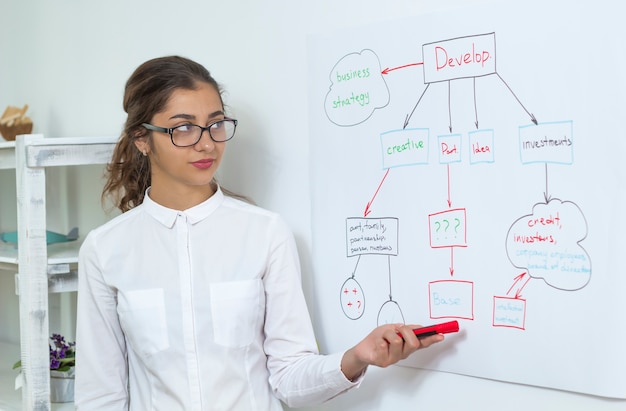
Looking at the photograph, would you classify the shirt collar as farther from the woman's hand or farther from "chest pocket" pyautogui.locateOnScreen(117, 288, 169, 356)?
the woman's hand

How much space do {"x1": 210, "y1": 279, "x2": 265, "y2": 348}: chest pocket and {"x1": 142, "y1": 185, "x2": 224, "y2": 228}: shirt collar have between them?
0.46 feet

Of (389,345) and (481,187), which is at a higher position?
(481,187)

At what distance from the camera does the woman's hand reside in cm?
120

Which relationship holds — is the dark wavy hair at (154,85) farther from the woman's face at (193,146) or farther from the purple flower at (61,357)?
the purple flower at (61,357)

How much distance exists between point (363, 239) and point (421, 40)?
38cm

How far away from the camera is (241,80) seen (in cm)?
160

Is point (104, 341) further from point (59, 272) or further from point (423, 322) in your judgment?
point (423, 322)

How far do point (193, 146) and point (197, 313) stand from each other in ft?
1.03

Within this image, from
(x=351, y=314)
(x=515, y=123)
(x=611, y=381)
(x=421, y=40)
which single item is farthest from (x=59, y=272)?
(x=611, y=381)

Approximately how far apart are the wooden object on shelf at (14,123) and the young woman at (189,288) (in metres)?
0.66

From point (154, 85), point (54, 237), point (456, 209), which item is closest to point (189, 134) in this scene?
point (154, 85)

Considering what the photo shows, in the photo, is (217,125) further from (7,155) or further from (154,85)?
(7,155)

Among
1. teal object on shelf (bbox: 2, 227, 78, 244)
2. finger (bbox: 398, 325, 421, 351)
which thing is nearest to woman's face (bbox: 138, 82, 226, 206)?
finger (bbox: 398, 325, 421, 351)

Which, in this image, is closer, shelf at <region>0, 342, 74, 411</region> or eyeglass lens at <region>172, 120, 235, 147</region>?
eyeglass lens at <region>172, 120, 235, 147</region>
